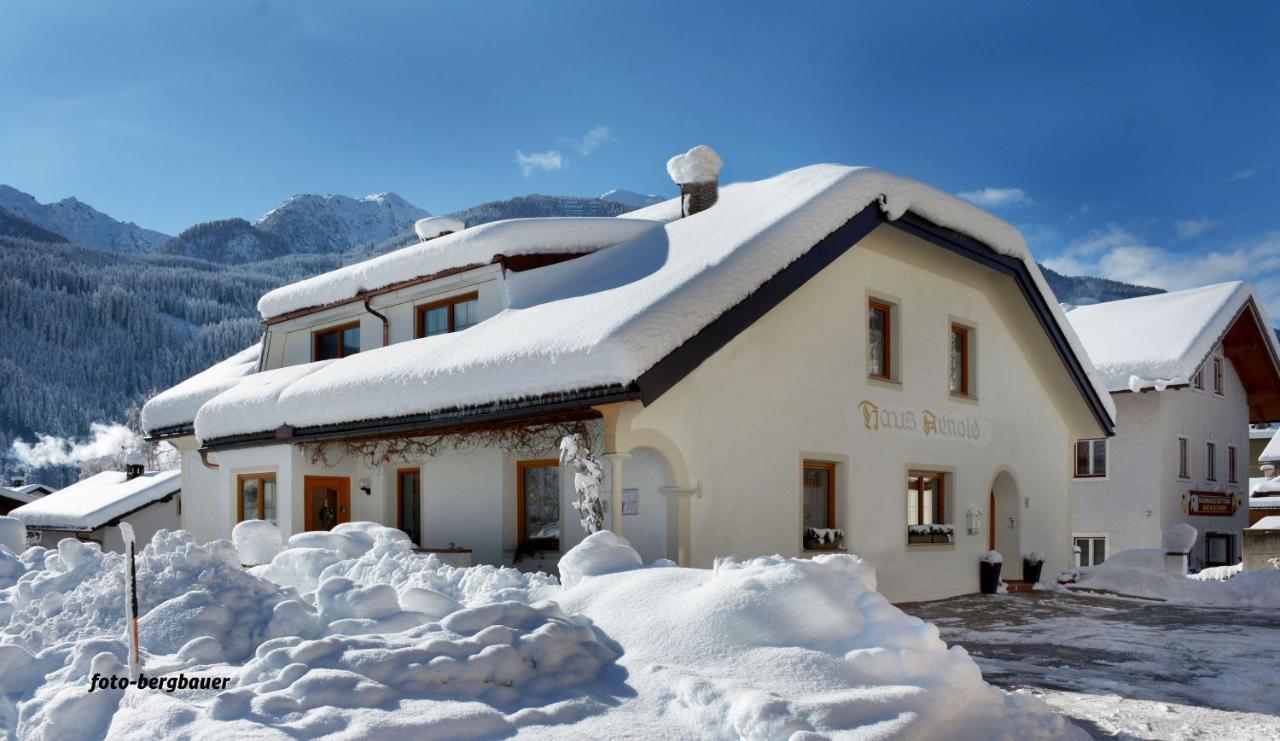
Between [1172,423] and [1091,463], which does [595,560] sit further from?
[1172,423]

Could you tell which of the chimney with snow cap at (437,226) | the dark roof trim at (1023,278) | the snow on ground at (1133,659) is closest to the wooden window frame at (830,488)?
the snow on ground at (1133,659)

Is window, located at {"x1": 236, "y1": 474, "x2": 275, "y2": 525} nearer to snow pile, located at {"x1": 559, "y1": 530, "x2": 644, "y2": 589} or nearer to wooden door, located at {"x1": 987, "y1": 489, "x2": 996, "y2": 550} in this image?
snow pile, located at {"x1": 559, "y1": 530, "x2": 644, "y2": 589}

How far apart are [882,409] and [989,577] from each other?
400 cm

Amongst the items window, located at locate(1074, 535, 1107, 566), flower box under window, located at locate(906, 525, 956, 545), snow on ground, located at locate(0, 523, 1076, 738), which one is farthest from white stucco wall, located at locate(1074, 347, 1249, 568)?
snow on ground, located at locate(0, 523, 1076, 738)

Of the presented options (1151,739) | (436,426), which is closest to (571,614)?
(1151,739)

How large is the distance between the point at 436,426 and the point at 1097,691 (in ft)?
24.3

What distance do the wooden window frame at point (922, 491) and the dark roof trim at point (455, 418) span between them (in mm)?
6649

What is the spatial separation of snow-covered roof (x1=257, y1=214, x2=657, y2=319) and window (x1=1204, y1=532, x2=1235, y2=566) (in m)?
19.6

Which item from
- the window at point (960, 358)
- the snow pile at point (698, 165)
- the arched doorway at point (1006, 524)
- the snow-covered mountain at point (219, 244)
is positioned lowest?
the arched doorway at point (1006, 524)

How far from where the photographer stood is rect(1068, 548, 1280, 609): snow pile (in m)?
15.6

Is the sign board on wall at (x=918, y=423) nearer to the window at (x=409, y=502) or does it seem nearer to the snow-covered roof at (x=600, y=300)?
the snow-covered roof at (x=600, y=300)

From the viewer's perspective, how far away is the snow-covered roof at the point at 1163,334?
79.5 feet

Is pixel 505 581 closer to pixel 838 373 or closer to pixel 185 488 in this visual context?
pixel 838 373

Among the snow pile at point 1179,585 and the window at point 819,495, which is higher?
the window at point 819,495
